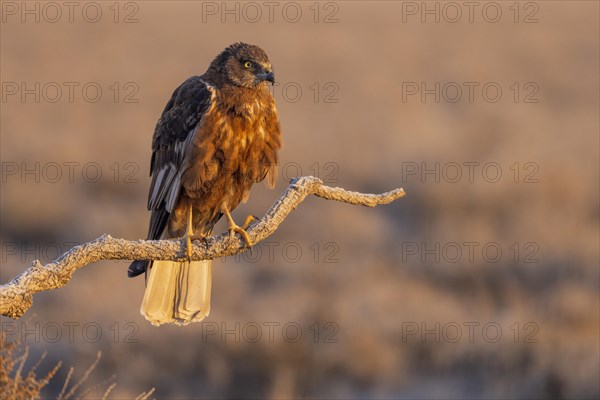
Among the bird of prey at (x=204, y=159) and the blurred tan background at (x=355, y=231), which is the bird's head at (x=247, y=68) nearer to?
the bird of prey at (x=204, y=159)

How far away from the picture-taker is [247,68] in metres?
6.84

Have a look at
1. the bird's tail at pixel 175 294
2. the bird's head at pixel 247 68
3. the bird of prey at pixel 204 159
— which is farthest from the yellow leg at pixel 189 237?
the bird's head at pixel 247 68

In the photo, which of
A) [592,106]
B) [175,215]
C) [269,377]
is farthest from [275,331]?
[592,106]

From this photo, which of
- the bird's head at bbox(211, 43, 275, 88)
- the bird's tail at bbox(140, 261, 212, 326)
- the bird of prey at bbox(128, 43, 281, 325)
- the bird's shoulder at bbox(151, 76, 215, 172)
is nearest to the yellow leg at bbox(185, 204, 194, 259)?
the bird of prey at bbox(128, 43, 281, 325)

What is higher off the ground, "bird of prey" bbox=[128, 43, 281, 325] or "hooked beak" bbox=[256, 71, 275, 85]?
"hooked beak" bbox=[256, 71, 275, 85]

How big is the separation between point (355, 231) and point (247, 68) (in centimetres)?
695

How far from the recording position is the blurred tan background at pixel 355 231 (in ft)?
34.2

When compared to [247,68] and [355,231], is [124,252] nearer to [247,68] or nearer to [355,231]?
[247,68]

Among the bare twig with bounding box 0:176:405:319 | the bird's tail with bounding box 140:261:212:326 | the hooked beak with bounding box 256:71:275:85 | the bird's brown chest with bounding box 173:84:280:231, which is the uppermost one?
the hooked beak with bounding box 256:71:275:85

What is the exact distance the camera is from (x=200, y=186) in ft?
22.0

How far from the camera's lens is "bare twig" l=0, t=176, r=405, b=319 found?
16.0 feet

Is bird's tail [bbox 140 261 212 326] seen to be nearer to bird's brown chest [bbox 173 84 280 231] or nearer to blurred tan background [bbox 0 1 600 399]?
bird's brown chest [bbox 173 84 280 231]

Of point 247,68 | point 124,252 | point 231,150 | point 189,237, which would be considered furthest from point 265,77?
point 124,252

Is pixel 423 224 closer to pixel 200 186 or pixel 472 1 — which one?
pixel 200 186
